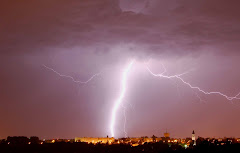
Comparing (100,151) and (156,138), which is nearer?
(100,151)

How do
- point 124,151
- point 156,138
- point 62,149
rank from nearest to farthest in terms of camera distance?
point 124,151 → point 62,149 → point 156,138

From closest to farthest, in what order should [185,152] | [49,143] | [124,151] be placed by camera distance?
1. [185,152]
2. [124,151]
3. [49,143]

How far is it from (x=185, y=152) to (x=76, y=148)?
53.8m

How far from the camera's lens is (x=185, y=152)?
3077 cm

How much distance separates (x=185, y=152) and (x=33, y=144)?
55910mm

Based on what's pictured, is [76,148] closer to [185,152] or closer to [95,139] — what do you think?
[95,139]

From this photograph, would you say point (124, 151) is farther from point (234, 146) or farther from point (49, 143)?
point (234, 146)

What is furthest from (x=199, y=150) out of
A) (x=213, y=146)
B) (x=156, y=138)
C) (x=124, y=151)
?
(x=156, y=138)

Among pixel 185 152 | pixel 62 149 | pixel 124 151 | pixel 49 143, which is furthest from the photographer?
pixel 49 143

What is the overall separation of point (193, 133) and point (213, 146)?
2086 inches

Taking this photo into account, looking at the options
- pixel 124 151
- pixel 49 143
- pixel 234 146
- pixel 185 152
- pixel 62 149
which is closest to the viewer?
pixel 234 146

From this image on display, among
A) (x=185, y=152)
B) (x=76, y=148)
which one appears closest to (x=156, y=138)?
(x=76, y=148)

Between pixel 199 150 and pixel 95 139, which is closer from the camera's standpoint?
pixel 199 150

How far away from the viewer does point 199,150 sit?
2944 cm
